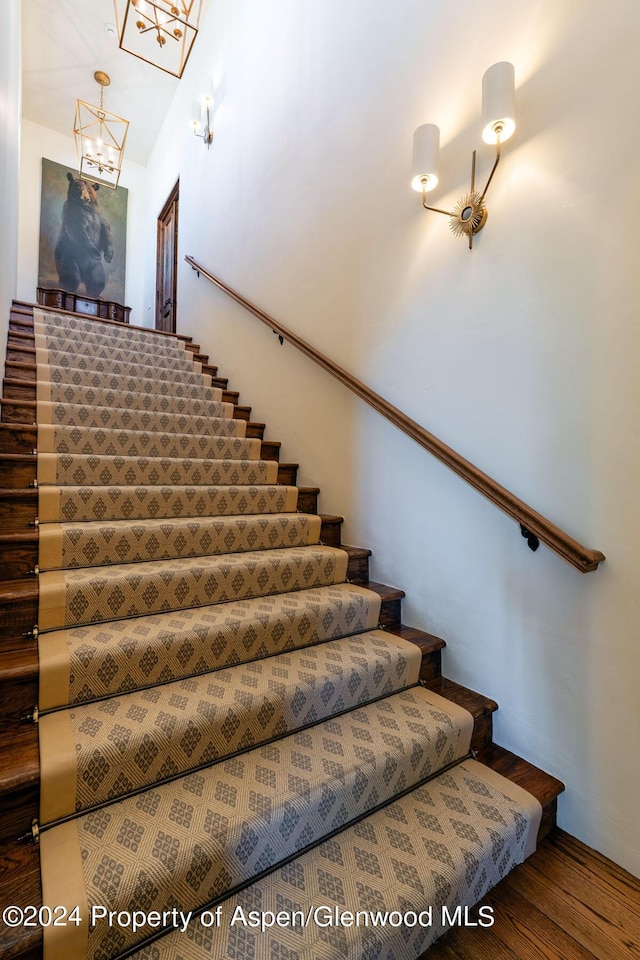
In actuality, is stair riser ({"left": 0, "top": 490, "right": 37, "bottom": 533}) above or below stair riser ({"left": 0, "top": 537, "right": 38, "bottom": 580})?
above

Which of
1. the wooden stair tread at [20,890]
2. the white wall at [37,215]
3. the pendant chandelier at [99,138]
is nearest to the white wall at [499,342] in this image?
the wooden stair tread at [20,890]

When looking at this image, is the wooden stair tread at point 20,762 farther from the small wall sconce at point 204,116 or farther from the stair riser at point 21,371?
the small wall sconce at point 204,116

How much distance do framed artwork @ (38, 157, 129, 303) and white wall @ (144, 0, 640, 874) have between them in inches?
188

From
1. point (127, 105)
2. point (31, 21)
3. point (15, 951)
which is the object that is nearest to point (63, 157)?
point (127, 105)

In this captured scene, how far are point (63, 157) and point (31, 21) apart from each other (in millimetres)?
1610

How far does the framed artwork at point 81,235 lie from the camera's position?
19.3 ft

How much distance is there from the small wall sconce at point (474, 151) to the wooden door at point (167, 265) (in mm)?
4042

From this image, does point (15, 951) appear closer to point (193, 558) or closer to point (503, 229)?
point (193, 558)

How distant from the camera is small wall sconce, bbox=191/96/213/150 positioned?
419cm

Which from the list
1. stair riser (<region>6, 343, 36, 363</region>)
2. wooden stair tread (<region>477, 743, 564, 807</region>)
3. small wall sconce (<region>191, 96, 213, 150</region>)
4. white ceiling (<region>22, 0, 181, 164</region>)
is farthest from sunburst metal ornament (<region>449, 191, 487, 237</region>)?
white ceiling (<region>22, 0, 181, 164</region>)

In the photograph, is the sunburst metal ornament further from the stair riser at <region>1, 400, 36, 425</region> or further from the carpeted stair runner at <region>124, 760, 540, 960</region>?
the stair riser at <region>1, 400, 36, 425</region>

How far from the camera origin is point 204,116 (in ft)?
13.9

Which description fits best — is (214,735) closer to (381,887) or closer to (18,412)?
(381,887)

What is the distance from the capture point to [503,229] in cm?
150
